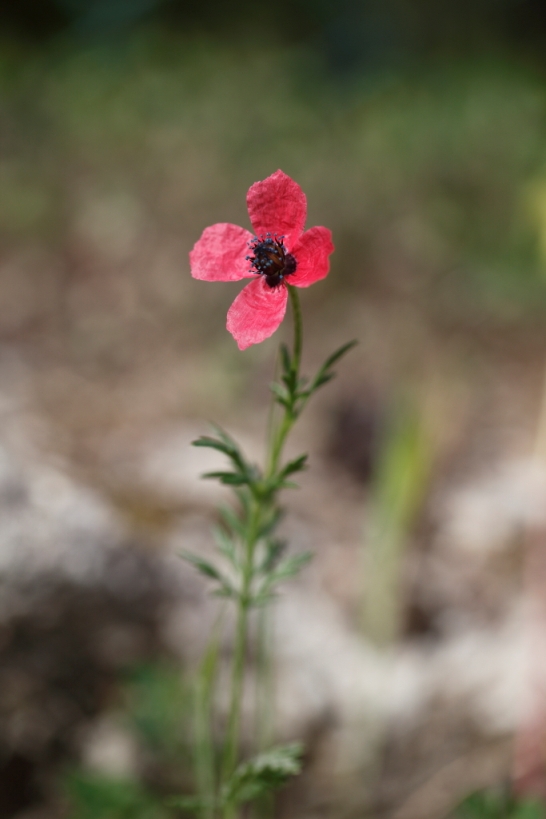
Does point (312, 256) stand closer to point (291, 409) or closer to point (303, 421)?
point (291, 409)

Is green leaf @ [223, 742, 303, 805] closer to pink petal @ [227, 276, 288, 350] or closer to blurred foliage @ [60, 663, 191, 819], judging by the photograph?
blurred foliage @ [60, 663, 191, 819]

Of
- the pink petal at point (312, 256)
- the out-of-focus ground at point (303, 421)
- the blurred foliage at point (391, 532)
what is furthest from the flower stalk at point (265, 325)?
the blurred foliage at point (391, 532)

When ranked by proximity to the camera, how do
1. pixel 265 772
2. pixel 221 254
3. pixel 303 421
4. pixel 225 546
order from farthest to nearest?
pixel 303 421 < pixel 225 546 < pixel 265 772 < pixel 221 254

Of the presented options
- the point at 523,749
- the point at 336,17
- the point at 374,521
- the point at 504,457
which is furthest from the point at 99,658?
the point at 336,17

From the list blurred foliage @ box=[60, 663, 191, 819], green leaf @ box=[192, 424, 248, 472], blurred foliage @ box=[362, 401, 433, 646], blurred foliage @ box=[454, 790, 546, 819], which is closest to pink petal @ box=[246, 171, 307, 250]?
green leaf @ box=[192, 424, 248, 472]

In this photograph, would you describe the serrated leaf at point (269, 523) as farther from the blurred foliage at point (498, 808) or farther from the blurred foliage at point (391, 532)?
the blurred foliage at point (498, 808)

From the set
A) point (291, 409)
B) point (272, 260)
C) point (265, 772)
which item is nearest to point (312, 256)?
point (272, 260)
